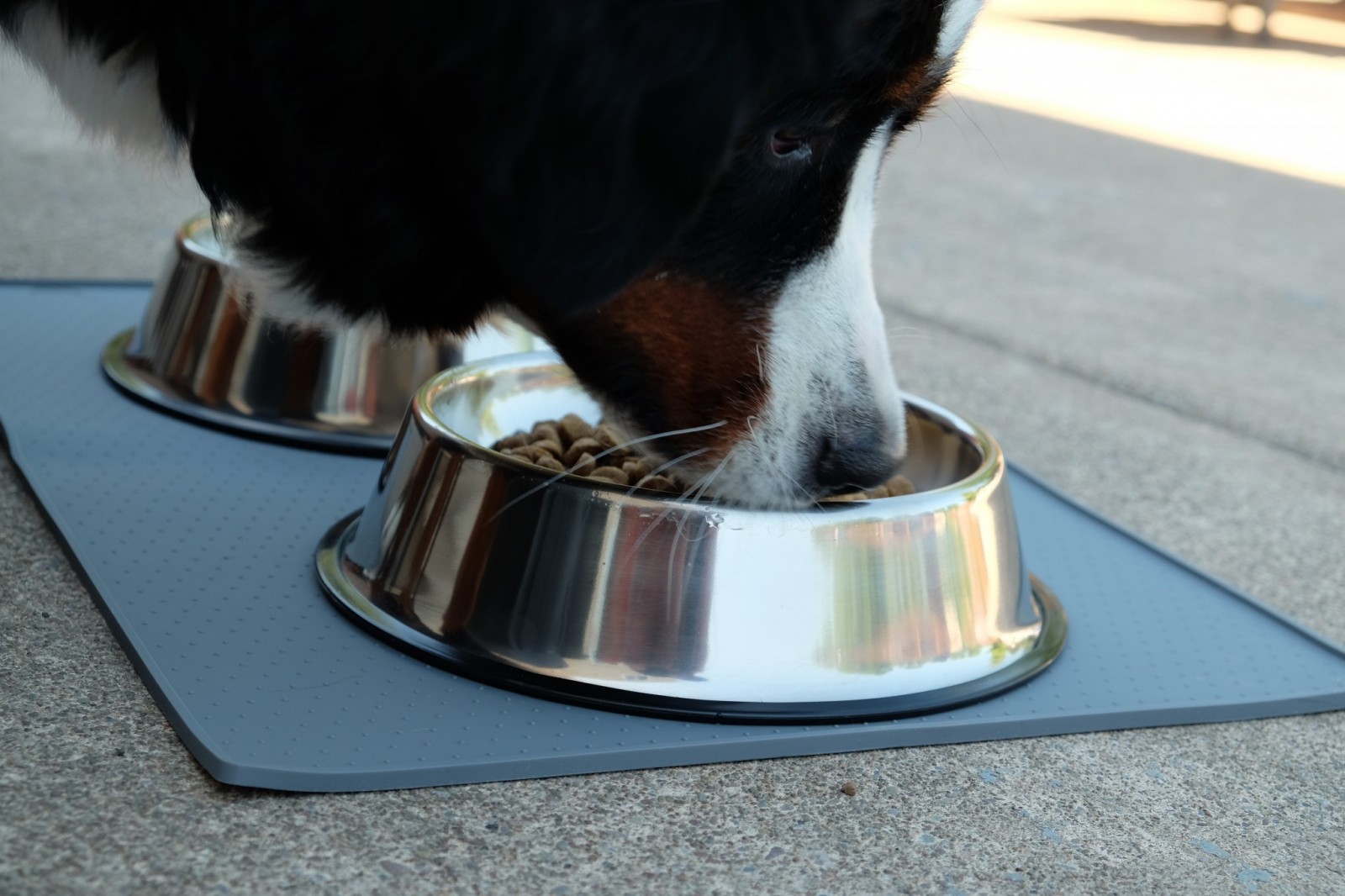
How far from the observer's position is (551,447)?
1829 millimetres

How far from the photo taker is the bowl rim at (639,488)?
154cm

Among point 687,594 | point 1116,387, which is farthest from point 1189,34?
point 687,594

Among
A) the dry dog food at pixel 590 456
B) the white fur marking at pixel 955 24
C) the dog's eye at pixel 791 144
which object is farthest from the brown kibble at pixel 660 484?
the white fur marking at pixel 955 24

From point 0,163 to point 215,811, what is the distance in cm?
351

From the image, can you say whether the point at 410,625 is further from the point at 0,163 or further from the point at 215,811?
the point at 0,163

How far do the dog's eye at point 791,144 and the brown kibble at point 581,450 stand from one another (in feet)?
1.91

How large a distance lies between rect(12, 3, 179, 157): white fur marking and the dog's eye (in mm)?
658

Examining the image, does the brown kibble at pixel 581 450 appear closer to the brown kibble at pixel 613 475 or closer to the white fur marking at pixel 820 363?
the brown kibble at pixel 613 475

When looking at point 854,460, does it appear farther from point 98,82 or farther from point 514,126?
point 98,82

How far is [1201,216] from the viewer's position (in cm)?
518

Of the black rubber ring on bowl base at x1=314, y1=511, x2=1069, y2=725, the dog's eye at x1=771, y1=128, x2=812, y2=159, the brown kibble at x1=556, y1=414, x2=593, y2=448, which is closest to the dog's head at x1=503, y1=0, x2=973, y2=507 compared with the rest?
the dog's eye at x1=771, y1=128, x2=812, y2=159

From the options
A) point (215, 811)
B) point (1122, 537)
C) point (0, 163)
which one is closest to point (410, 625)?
point (215, 811)

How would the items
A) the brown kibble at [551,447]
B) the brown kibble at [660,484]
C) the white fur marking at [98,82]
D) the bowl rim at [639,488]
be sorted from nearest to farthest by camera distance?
the white fur marking at [98,82] → the bowl rim at [639,488] → the brown kibble at [660,484] → the brown kibble at [551,447]

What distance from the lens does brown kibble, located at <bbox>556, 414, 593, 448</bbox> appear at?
6.22 ft
